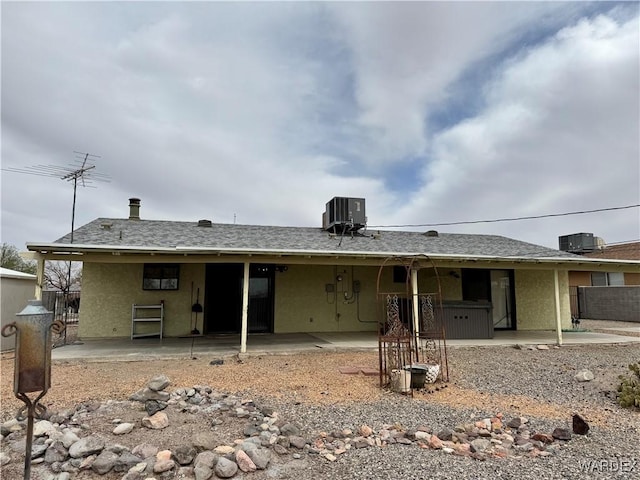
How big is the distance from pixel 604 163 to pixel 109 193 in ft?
63.0

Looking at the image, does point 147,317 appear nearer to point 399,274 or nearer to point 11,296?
point 11,296

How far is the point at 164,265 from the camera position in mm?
9906

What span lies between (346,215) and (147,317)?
21.7 ft

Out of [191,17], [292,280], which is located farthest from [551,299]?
[191,17]

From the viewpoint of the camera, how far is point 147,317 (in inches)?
381

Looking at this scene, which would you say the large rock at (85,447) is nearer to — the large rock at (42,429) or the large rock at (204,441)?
the large rock at (42,429)

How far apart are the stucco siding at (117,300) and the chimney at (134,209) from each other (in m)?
2.68

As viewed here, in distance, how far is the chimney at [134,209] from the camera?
12.0m

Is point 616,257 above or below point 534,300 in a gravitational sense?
above

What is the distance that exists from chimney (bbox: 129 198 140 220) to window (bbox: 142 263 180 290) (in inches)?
118

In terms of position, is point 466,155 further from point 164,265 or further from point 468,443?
point 468,443

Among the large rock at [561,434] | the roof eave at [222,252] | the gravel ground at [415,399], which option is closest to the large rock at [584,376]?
the gravel ground at [415,399]

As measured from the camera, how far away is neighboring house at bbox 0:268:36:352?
28.7 feet

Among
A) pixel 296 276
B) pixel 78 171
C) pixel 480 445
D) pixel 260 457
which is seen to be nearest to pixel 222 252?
pixel 296 276
